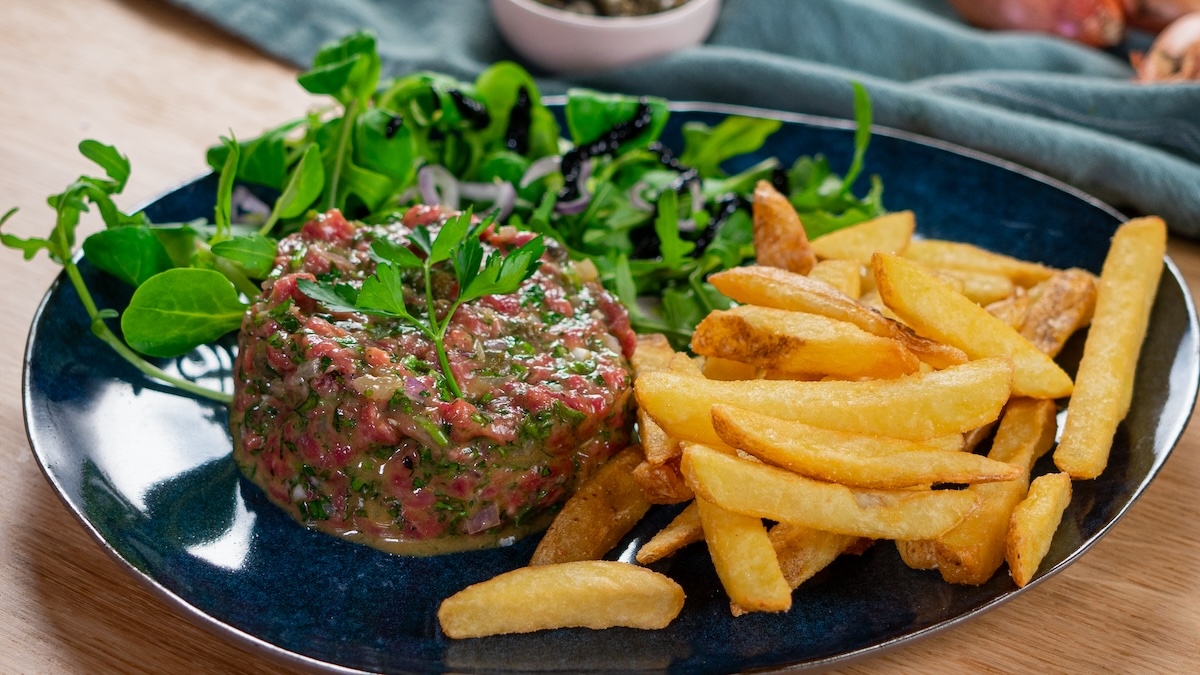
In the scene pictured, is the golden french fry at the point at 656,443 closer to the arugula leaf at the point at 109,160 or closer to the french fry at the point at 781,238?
the french fry at the point at 781,238

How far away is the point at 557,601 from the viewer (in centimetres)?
245

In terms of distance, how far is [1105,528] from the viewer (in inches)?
110

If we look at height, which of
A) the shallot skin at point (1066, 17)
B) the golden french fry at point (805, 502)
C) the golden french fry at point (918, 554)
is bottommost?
the golden french fry at point (918, 554)

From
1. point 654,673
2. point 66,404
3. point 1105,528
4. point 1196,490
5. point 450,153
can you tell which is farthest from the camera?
point 450,153

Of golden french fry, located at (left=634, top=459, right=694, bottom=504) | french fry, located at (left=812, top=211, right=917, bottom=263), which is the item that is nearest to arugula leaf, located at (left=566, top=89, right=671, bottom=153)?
french fry, located at (left=812, top=211, right=917, bottom=263)

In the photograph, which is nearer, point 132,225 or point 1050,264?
point 132,225

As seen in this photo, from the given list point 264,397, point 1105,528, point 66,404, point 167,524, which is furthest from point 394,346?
point 1105,528

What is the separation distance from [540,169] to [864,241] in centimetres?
123

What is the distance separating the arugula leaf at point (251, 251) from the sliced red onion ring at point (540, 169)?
1.05 m

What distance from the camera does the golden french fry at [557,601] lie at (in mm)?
2447

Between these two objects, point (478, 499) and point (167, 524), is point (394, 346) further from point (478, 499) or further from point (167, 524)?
point (167, 524)

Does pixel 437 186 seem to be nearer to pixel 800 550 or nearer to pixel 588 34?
pixel 588 34

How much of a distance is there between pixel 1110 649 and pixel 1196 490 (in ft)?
2.50

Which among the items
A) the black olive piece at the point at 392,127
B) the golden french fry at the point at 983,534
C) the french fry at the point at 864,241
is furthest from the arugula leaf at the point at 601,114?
the golden french fry at the point at 983,534
